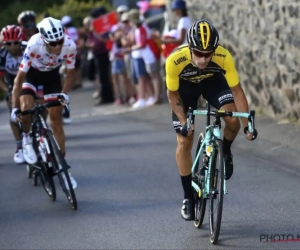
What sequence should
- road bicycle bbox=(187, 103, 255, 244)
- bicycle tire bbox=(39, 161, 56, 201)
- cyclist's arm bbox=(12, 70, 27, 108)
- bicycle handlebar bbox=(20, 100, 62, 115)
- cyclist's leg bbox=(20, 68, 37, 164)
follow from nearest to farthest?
1. road bicycle bbox=(187, 103, 255, 244)
2. bicycle handlebar bbox=(20, 100, 62, 115)
3. cyclist's arm bbox=(12, 70, 27, 108)
4. bicycle tire bbox=(39, 161, 56, 201)
5. cyclist's leg bbox=(20, 68, 37, 164)

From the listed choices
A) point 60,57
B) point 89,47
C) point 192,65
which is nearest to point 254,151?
point 60,57

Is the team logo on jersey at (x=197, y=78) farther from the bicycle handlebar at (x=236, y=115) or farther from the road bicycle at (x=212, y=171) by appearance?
the bicycle handlebar at (x=236, y=115)

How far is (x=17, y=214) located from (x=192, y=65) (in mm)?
2829

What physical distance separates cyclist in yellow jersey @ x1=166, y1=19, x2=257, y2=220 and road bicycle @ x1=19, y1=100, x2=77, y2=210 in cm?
170

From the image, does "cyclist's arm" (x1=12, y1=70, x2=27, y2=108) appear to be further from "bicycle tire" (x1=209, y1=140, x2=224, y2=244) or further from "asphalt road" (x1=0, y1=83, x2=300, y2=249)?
"bicycle tire" (x1=209, y1=140, x2=224, y2=244)

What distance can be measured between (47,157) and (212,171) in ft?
9.70

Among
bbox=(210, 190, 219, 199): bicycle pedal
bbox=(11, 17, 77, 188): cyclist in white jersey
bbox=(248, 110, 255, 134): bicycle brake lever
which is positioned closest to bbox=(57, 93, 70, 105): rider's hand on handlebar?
bbox=(11, 17, 77, 188): cyclist in white jersey

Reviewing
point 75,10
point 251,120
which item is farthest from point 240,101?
point 75,10

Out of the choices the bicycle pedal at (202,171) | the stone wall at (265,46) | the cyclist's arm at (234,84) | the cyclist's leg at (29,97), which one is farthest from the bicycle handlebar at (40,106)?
the stone wall at (265,46)

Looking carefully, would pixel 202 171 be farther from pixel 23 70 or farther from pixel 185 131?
pixel 23 70

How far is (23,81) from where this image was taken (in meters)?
10.2

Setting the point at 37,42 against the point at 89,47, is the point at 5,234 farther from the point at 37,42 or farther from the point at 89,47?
the point at 89,47

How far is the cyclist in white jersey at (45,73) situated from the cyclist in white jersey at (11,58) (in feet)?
2.72

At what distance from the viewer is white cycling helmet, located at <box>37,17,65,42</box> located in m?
9.48
